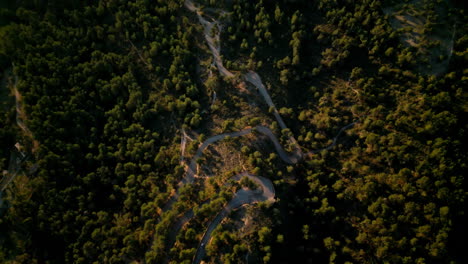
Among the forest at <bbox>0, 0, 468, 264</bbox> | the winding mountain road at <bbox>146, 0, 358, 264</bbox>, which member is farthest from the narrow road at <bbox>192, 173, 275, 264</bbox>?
the forest at <bbox>0, 0, 468, 264</bbox>

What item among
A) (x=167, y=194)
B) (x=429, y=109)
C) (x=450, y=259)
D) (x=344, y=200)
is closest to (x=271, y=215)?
(x=344, y=200)

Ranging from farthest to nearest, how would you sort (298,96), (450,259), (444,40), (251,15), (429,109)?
(251,15) < (298,96) < (444,40) < (429,109) < (450,259)

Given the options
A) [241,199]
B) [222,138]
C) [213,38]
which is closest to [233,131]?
[222,138]

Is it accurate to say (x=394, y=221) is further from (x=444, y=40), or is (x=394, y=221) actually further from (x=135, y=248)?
(x=135, y=248)

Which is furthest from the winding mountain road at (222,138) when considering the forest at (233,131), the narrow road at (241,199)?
the forest at (233,131)

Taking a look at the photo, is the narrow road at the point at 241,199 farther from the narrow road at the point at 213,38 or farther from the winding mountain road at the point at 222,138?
the narrow road at the point at 213,38

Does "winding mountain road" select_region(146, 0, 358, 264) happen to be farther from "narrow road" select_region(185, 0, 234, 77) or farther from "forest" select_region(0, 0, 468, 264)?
"forest" select_region(0, 0, 468, 264)

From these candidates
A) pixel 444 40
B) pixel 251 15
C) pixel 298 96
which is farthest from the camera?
pixel 251 15

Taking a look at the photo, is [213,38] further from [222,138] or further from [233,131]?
[222,138]

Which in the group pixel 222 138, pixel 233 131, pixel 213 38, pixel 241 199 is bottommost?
pixel 241 199
